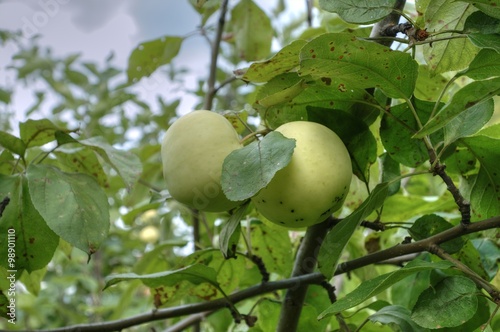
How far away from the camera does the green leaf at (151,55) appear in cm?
120

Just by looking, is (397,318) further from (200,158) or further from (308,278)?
(200,158)

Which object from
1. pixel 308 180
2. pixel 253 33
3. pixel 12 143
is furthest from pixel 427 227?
pixel 253 33

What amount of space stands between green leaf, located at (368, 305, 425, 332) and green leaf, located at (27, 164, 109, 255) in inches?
12.1

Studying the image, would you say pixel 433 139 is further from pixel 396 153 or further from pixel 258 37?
pixel 258 37

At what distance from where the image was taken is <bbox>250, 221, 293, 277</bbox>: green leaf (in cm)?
92

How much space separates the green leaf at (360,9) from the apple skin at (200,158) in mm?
162

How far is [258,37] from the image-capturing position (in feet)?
4.14

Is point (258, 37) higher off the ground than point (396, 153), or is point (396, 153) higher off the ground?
point (258, 37)

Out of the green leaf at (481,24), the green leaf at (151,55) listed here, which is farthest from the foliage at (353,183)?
the green leaf at (151,55)

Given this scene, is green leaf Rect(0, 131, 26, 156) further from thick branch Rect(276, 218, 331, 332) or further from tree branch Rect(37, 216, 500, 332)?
thick branch Rect(276, 218, 331, 332)

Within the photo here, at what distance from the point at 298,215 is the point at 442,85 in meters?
0.37

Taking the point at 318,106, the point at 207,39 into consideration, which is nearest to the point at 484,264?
the point at 318,106

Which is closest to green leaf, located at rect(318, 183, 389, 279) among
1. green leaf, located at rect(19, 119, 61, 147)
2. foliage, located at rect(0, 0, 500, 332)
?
foliage, located at rect(0, 0, 500, 332)

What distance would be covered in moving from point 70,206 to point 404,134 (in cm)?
38
